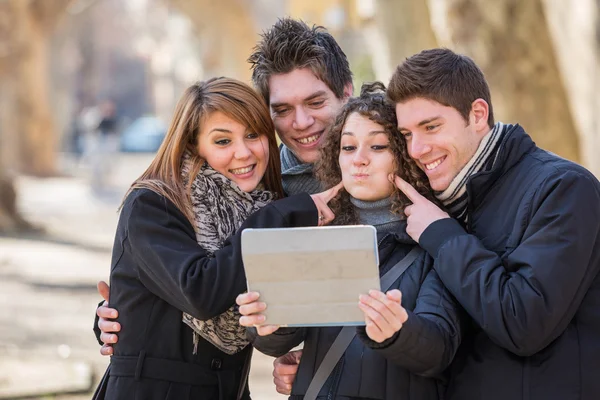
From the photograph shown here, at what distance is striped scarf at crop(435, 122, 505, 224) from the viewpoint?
3189 mm

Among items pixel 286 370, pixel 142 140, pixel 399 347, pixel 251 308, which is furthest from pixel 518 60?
pixel 142 140

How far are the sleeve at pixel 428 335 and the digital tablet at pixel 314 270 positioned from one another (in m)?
0.13

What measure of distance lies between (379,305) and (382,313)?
0.08ft

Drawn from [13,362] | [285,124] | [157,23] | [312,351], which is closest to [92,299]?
[13,362]

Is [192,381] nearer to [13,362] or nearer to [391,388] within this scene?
[391,388]

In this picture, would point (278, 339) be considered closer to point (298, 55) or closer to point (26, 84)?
point (298, 55)

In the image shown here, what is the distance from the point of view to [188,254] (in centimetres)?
326

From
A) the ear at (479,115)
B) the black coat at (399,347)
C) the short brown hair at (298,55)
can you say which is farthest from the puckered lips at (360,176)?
the short brown hair at (298,55)

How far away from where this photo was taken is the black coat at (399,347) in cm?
287

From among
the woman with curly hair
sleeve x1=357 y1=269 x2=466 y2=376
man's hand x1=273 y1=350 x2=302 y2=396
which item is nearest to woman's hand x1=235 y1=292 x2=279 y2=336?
the woman with curly hair

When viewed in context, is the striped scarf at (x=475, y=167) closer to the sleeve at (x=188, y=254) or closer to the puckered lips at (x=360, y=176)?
the puckered lips at (x=360, y=176)

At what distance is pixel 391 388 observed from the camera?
3.03 metres

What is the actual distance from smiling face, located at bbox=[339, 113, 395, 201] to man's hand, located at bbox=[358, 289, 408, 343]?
597mm

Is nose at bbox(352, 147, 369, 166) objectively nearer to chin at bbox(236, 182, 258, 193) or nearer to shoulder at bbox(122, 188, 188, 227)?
chin at bbox(236, 182, 258, 193)
